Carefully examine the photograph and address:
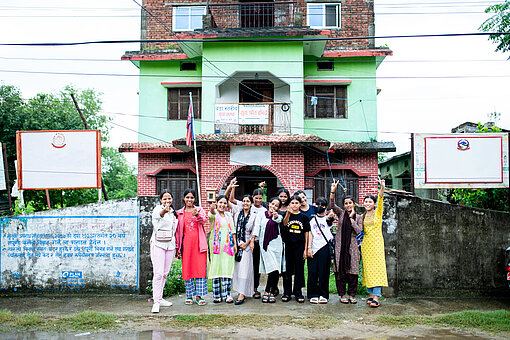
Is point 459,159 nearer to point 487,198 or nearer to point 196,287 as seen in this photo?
point 487,198

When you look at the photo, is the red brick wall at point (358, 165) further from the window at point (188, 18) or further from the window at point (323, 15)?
the window at point (188, 18)

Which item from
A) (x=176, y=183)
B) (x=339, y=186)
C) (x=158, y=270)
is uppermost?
(x=176, y=183)

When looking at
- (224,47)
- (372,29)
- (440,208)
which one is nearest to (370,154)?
(372,29)

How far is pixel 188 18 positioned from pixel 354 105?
6.75m

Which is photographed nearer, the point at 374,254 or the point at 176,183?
the point at 374,254

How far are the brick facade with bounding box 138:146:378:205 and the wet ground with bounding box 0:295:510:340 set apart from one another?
6.82 metres

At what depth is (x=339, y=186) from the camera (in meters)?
14.4

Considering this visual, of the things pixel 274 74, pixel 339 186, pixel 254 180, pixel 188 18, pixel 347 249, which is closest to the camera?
pixel 347 249

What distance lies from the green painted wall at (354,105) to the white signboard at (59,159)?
8.69m

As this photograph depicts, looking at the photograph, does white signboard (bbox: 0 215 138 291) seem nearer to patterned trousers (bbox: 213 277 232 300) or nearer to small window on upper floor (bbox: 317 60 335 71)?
patterned trousers (bbox: 213 277 232 300)

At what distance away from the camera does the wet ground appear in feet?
16.9

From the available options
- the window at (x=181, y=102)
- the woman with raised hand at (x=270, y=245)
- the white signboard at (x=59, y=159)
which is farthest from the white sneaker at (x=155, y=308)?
the window at (x=181, y=102)

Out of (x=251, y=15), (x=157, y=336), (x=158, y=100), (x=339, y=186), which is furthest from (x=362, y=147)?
(x=157, y=336)

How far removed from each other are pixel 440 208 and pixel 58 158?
6.59m
